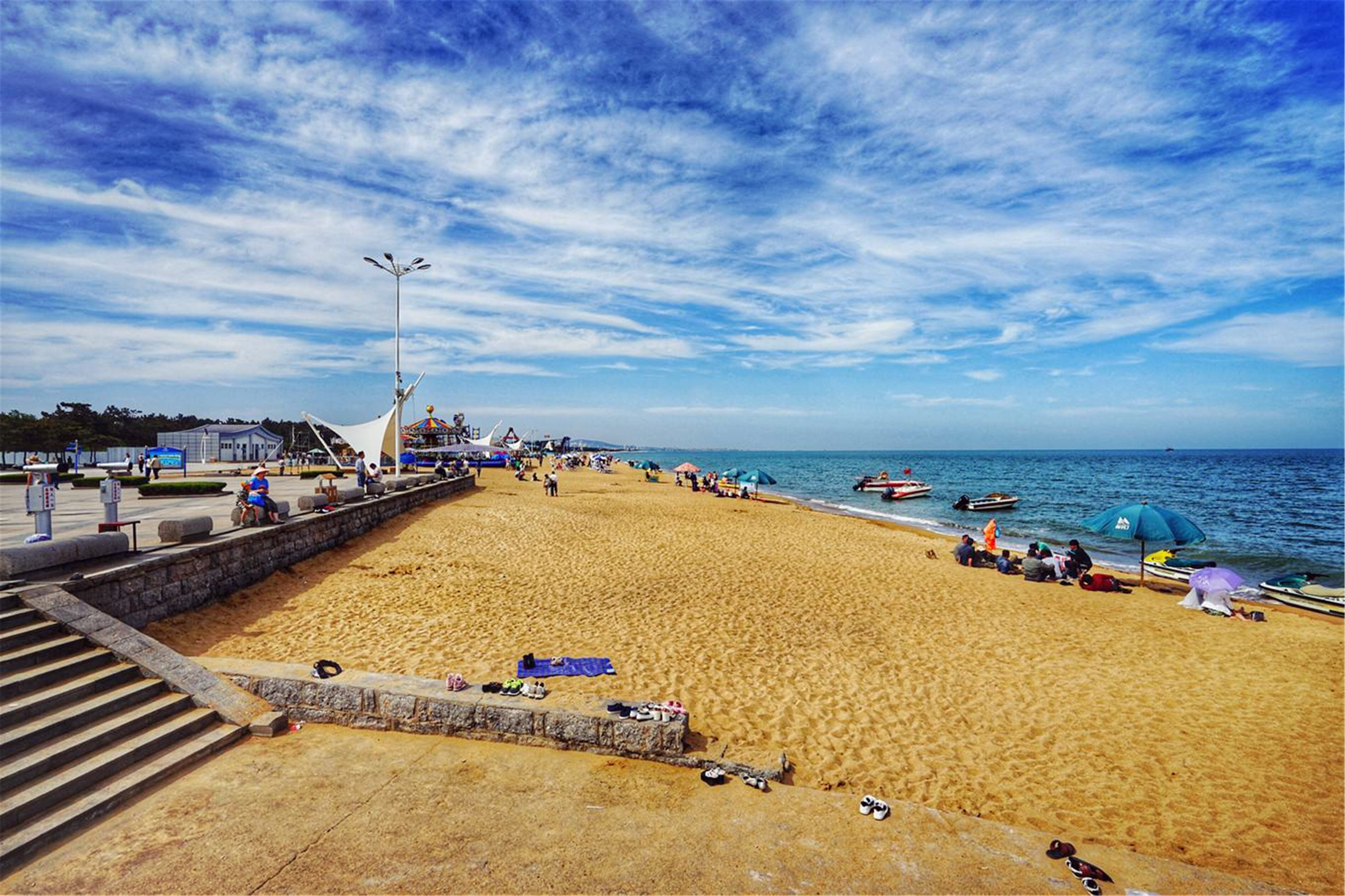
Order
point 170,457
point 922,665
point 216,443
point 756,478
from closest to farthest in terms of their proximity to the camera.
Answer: point 922,665
point 170,457
point 756,478
point 216,443

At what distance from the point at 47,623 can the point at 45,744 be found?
2.14 meters

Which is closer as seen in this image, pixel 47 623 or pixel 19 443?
pixel 47 623

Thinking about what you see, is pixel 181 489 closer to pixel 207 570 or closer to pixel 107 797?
pixel 207 570

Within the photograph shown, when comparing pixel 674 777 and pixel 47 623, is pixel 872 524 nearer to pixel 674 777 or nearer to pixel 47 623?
pixel 674 777

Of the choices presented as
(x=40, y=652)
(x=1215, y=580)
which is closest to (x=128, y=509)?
(x=40, y=652)

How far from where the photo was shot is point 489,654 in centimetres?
873

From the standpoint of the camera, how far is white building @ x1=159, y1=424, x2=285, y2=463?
52.8 metres

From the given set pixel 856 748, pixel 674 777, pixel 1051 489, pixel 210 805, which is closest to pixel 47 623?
pixel 210 805

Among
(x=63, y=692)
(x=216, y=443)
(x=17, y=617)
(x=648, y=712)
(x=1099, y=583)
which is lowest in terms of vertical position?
(x=1099, y=583)

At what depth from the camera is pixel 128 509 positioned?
1730 cm

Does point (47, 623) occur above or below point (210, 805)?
above

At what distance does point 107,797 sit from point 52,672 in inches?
81.9

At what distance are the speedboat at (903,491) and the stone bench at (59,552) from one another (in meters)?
43.7

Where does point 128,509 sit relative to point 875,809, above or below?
above
